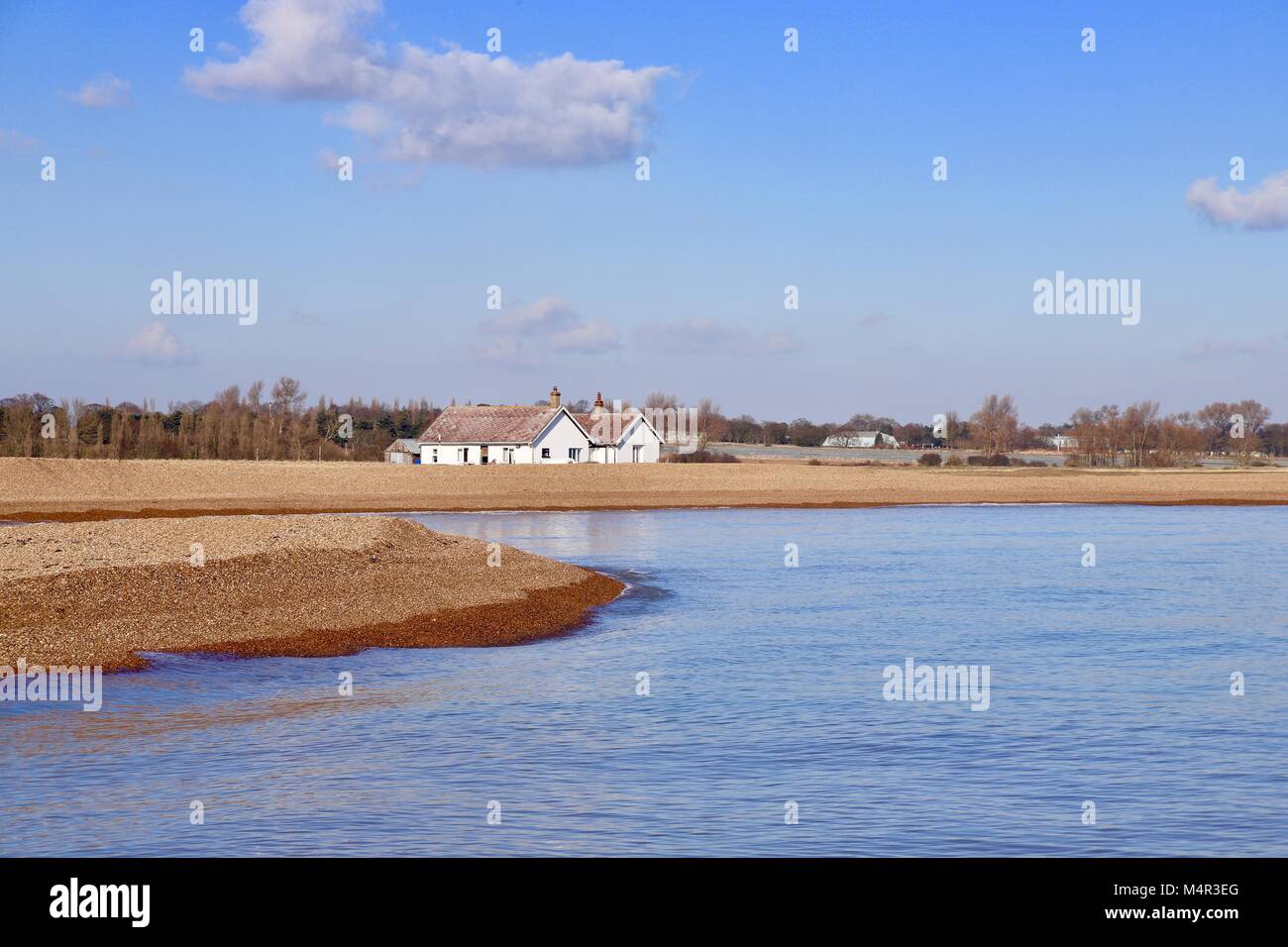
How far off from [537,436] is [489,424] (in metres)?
5.77

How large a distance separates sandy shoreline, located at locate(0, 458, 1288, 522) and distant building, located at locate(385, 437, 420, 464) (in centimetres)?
2086

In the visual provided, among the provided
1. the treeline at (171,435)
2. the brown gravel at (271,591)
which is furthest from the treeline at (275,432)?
the brown gravel at (271,591)

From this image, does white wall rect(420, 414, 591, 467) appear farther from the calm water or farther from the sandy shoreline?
the calm water

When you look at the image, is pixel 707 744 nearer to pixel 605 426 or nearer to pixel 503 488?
Result: pixel 503 488

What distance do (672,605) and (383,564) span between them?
23.3ft

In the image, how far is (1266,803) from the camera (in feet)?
47.5

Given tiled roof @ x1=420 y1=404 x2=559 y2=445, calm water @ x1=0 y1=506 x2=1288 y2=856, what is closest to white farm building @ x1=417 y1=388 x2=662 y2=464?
tiled roof @ x1=420 y1=404 x2=559 y2=445

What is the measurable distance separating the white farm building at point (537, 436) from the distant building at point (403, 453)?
232 inches

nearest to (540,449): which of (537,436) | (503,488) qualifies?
(537,436)

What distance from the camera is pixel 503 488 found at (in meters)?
85.3

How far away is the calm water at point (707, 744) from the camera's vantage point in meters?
13.0

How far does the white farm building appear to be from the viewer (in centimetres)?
10256
